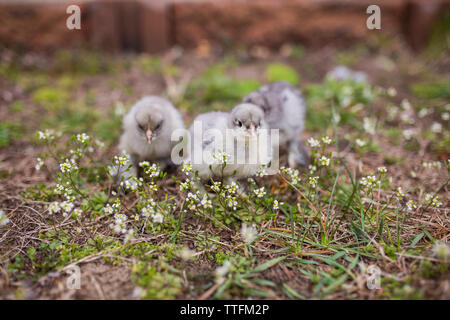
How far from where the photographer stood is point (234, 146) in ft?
10.0

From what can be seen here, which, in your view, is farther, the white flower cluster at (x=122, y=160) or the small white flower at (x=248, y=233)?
the white flower cluster at (x=122, y=160)

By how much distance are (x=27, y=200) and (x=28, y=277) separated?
989mm

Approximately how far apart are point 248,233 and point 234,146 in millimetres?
826

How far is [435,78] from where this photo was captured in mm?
5688

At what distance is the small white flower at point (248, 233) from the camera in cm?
273

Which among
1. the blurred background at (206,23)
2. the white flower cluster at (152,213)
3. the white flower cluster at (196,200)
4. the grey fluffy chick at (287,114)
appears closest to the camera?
the white flower cluster at (152,213)

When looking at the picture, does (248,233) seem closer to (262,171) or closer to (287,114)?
(262,171)

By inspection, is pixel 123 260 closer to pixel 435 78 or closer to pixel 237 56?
pixel 237 56

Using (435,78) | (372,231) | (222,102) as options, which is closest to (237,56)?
(222,102)

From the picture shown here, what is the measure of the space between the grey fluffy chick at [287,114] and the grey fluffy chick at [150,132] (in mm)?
946

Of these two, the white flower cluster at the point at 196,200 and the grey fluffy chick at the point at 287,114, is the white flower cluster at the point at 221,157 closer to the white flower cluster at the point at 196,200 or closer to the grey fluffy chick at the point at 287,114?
the white flower cluster at the point at 196,200

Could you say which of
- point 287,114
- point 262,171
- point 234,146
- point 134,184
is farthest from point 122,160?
point 287,114

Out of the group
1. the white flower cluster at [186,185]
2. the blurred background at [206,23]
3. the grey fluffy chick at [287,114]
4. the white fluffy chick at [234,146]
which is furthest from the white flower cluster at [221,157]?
the blurred background at [206,23]

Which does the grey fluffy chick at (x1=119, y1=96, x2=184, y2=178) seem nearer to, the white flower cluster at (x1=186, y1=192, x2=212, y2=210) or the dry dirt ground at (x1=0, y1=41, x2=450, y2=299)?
the dry dirt ground at (x1=0, y1=41, x2=450, y2=299)
